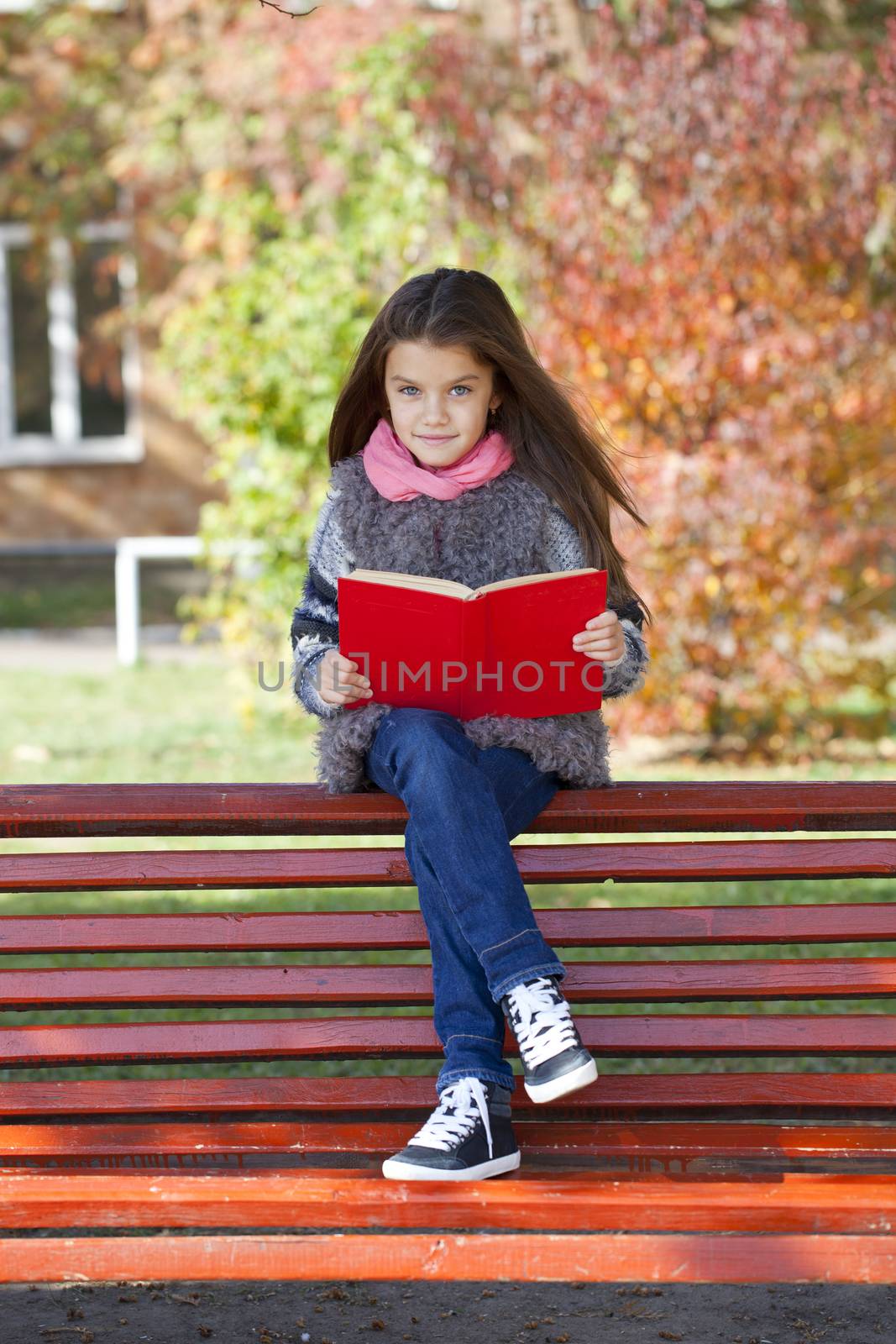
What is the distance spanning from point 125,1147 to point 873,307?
611 centimetres

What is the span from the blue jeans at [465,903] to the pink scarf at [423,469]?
52 cm

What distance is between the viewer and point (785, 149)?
285 inches

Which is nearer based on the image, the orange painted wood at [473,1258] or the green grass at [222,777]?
the orange painted wood at [473,1258]

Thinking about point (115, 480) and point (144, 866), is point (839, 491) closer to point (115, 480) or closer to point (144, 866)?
point (144, 866)

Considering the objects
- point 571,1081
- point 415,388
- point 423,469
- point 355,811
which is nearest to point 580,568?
point 423,469

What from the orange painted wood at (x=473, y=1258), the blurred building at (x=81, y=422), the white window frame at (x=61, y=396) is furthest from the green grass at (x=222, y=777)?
the white window frame at (x=61, y=396)

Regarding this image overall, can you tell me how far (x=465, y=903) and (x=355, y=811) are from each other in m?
0.34

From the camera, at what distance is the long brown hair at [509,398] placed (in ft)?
9.84

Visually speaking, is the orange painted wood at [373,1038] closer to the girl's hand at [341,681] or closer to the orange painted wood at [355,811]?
the orange painted wood at [355,811]

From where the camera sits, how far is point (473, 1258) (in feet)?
7.11

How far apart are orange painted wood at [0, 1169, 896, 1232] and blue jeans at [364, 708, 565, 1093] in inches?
11.0

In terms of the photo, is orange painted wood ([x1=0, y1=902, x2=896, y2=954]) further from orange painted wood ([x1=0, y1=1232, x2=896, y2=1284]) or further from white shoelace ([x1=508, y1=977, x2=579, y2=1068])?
orange painted wood ([x1=0, y1=1232, x2=896, y2=1284])

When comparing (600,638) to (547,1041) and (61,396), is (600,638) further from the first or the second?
(61,396)

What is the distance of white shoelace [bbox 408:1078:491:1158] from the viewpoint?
2416 millimetres
